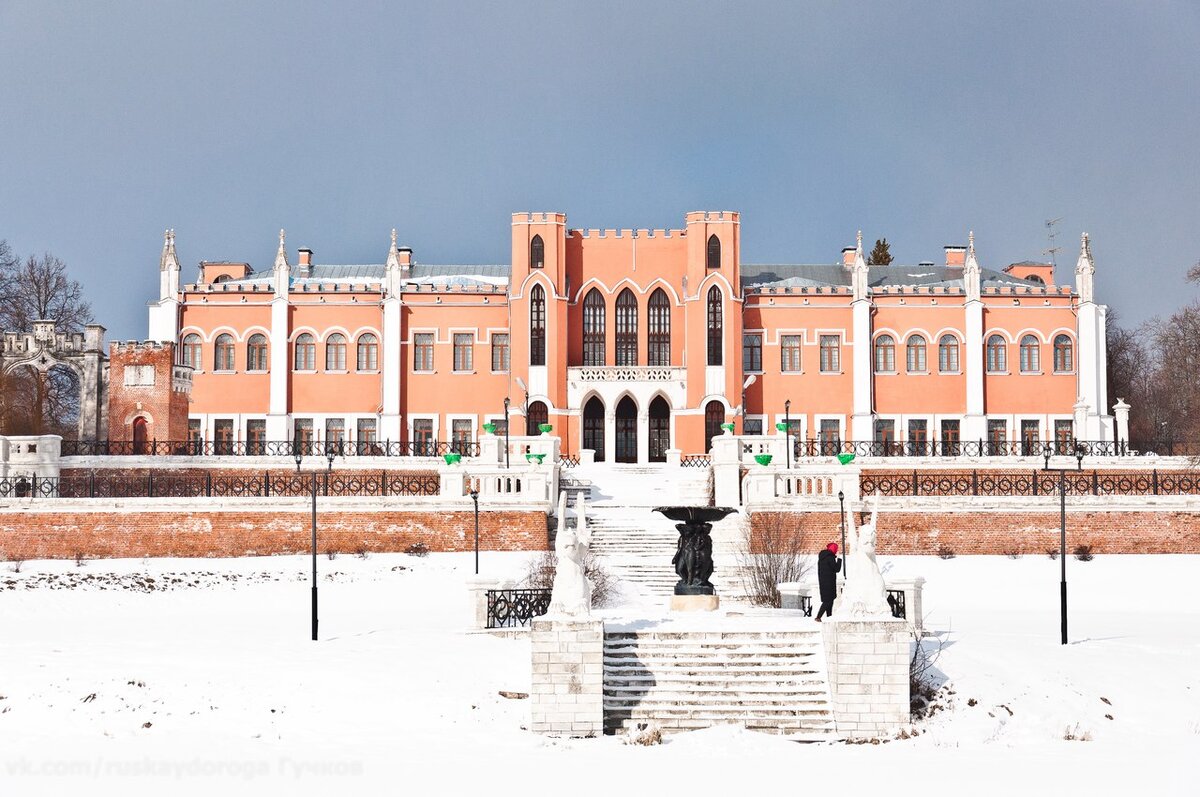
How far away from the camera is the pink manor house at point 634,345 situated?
4603 centimetres

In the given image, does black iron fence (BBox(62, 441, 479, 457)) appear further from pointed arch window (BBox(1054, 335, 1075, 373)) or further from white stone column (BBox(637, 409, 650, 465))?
pointed arch window (BBox(1054, 335, 1075, 373))

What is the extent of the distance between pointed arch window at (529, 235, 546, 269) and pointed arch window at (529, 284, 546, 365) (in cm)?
80

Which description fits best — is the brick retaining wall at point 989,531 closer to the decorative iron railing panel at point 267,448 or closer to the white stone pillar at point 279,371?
the decorative iron railing panel at point 267,448

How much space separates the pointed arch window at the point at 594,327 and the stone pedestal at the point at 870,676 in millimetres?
30784

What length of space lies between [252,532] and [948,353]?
27.4m

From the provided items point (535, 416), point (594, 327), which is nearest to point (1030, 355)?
point (594, 327)

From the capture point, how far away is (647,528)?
2875 cm

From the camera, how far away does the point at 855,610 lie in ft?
53.2

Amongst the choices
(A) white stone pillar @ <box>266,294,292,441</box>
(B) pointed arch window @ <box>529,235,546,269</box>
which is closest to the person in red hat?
(B) pointed arch window @ <box>529,235,546,269</box>

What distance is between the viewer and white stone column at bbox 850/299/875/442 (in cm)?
4653

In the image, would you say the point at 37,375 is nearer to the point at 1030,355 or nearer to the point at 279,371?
the point at 279,371

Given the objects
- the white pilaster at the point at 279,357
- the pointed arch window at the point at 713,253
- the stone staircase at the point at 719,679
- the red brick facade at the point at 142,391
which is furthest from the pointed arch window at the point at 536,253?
the stone staircase at the point at 719,679

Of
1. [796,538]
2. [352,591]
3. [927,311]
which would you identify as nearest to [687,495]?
[796,538]

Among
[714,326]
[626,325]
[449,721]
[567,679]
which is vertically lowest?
[449,721]
